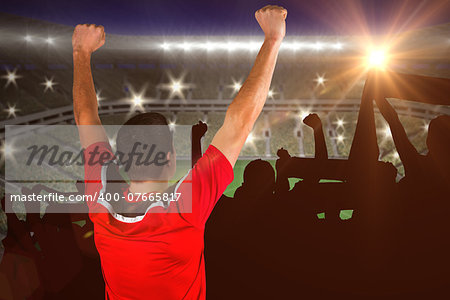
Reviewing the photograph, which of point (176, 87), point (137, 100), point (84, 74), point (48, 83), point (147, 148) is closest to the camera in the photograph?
point (147, 148)

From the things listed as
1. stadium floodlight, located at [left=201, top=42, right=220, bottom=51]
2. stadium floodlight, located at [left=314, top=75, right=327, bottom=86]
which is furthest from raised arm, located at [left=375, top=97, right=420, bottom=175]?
stadium floodlight, located at [left=314, top=75, right=327, bottom=86]

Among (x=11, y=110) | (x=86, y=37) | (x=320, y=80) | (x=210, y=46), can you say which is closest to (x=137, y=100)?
(x=210, y=46)

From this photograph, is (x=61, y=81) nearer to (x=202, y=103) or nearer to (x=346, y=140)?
(x=202, y=103)

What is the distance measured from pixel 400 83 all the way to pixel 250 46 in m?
12.6

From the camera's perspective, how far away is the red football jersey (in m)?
0.75

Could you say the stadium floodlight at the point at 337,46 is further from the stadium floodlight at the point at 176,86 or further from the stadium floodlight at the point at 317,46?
the stadium floodlight at the point at 176,86

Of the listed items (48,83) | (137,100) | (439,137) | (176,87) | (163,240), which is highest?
(48,83)

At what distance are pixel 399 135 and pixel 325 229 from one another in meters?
0.34

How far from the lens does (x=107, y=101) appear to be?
13031mm

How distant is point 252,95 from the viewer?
0.74 metres

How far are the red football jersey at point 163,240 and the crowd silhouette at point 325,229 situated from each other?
10cm

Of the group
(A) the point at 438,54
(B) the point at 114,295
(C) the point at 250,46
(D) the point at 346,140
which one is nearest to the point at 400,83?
(B) the point at 114,295

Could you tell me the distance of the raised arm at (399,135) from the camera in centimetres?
69

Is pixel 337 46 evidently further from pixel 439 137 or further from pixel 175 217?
pixel 175 217
